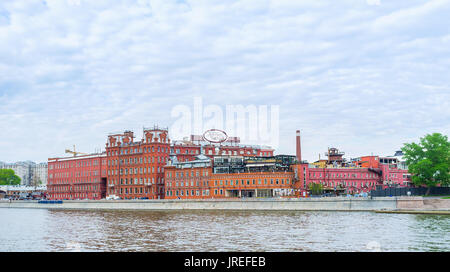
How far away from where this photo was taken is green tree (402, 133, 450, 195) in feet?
354

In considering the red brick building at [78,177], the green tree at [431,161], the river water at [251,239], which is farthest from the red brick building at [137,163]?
the river water at [251,239]

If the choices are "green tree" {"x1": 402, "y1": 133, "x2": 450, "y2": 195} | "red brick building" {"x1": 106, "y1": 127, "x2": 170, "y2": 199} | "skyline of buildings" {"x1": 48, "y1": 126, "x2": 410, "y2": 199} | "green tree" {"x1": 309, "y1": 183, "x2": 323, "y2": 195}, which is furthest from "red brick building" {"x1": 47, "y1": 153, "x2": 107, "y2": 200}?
"green tree" {"x1": 402, "y1": 133, "x2": 450, "y2": 195}

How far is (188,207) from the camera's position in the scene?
122 metres

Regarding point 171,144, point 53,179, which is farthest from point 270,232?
point 53,179

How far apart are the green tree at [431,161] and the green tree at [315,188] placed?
22.2 metres

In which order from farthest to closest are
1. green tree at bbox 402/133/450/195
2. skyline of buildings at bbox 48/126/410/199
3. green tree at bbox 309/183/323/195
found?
1. skyline of buildings at bbox 48/126/410/199
2. green tree at bbox 309/183/323/195
3. green tree at bbox 402/133/450/195

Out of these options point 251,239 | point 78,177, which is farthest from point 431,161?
point 78,177

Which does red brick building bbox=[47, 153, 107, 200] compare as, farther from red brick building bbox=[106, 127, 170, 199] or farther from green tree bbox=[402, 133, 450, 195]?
green tree bbox=[402, 133, 450, 195]

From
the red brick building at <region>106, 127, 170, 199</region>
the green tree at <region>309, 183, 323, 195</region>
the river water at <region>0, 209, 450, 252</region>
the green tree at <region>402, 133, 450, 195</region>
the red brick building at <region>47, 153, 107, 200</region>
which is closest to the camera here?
the river water at <region>0, 209, 450, 252</region>

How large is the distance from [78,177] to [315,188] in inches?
3565

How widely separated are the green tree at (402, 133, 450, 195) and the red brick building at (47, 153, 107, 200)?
320 ft

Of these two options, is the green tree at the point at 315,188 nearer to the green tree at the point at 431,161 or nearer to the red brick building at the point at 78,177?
the green tree at the point at 431,161
